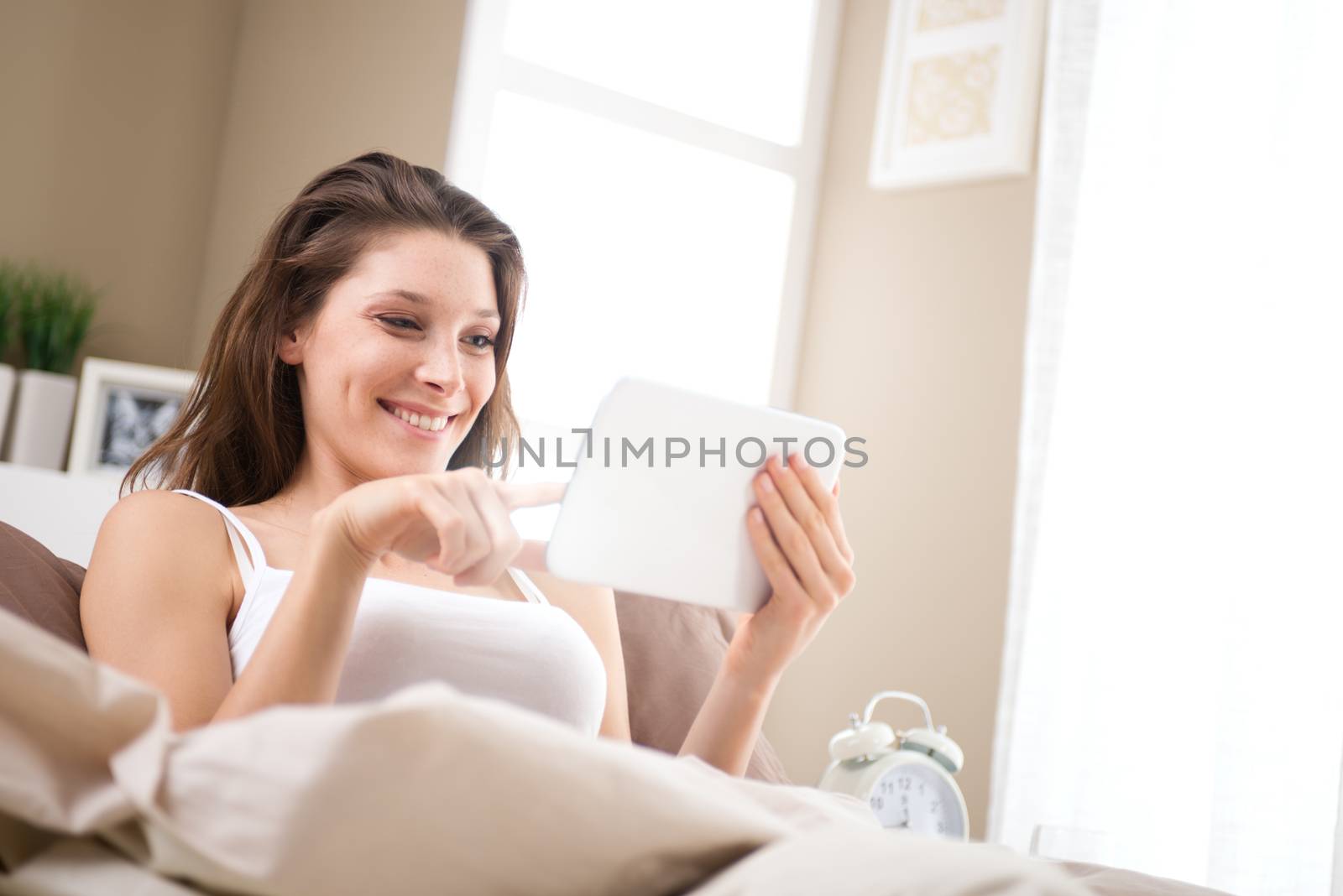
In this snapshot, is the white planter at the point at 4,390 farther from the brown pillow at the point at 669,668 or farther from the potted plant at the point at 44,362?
the brown pillow at the point at 669,668

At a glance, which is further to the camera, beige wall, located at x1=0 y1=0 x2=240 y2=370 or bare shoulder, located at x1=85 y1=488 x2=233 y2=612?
beige wall, located at x1=0 y1=0 x2=240 y2=370

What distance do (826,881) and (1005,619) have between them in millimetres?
2542

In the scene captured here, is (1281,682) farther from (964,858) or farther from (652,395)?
(964,858)

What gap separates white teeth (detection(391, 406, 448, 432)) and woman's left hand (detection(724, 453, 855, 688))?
1.46 ft

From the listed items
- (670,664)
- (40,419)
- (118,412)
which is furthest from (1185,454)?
(40,419)

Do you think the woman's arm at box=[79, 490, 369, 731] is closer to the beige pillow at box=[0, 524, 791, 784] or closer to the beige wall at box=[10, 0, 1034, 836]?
the beige pillow at box=[0, 524, 791, 784]

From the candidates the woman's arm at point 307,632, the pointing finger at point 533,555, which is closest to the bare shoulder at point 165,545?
the woman's arm at point 307,632

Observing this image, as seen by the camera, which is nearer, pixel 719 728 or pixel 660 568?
pixel 660 568

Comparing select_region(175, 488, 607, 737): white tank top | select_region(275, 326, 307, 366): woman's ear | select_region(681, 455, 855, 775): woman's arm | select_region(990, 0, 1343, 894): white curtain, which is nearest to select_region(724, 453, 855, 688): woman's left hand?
select_region(681, 455, 855, 775): woman's arm

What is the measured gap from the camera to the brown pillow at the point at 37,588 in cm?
112

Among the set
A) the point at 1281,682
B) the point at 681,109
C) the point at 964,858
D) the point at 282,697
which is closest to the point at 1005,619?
the point at 1281,682

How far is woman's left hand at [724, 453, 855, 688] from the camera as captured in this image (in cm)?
121

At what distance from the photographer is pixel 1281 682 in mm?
2143

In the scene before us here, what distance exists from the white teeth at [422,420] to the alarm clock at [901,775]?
826 mm
